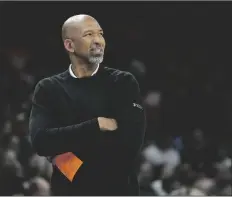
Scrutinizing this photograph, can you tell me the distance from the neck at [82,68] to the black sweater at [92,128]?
26 mm

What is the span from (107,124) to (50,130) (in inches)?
11.0

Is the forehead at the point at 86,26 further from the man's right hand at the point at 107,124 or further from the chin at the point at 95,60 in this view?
the man's right hand at the point at 107,124

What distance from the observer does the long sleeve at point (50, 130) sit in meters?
2.34

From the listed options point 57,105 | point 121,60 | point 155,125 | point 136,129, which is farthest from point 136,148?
point 155,125

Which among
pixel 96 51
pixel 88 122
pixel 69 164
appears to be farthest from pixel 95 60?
pixel 69 164

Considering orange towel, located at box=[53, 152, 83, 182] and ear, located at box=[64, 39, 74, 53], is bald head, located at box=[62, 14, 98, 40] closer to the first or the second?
ear, located at box=[64, 39, 74, 53]

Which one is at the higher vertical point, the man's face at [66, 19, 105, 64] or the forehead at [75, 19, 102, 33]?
the forehead at [75, 19, 102, 33]

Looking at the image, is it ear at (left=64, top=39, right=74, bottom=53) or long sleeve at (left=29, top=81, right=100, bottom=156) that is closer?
long sleeve at (left=29, top=81, right=100, bottom=156)

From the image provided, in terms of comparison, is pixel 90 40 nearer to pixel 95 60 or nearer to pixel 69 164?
pixel 95 60

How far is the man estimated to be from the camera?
2371 millimetres

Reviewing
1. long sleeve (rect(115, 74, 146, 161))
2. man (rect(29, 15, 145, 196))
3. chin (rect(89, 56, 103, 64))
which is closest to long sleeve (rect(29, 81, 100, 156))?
man (rect(29, 15, 145, 196))

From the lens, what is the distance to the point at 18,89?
11.7ft

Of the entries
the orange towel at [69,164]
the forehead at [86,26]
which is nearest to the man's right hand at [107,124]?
the orange towel at [69,164]

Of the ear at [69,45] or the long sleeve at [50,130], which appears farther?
the ear at [69,45]
